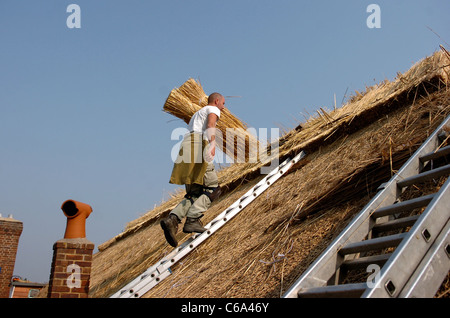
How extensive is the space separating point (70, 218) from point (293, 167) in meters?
1.96

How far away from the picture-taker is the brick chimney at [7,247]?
9.36 meters

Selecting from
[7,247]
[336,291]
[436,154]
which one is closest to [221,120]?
[436,154]

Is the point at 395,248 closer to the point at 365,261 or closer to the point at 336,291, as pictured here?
the point at 365,261

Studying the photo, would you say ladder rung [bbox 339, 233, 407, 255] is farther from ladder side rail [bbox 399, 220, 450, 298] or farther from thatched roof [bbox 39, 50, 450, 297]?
thatched roof [bbox 39, 50, 450, 297]

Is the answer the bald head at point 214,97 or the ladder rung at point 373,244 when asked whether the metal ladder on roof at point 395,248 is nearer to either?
the ladder rung at point 373,244

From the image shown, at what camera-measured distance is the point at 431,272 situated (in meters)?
1.46

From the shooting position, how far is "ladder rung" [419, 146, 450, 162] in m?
2.11

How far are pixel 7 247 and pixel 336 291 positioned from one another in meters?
9.54

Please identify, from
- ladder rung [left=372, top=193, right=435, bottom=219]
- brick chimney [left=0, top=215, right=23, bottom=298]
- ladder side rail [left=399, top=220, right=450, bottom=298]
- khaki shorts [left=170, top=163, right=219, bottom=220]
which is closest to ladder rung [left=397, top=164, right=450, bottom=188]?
ladder rung [left=372, top=193, right=435, bottom=219]

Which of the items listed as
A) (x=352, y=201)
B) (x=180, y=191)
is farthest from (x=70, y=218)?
(x=180, y=191)

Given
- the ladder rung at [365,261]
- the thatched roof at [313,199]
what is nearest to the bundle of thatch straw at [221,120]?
the thatched roof at [313,199]

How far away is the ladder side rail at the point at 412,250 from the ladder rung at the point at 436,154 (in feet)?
1.43
